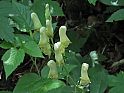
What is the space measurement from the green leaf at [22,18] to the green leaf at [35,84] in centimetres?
27

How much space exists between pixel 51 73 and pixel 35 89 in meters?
0.12

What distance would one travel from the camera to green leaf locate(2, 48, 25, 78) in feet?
5.57

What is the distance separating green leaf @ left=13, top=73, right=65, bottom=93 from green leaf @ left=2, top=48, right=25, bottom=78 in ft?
0.49

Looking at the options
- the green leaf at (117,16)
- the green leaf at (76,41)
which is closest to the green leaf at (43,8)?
the green leaf at (117,16)

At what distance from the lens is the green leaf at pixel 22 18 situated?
1920 mm

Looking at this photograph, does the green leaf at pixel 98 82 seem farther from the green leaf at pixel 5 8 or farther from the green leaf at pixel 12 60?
the green leaf at pixel 5 8

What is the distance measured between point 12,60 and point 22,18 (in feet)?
1.07

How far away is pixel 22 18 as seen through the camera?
195cm

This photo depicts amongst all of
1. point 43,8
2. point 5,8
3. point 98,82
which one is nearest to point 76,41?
point 43,8

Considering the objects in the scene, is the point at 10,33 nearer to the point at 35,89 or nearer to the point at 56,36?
the point at 35,89

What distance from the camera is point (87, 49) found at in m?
3.04

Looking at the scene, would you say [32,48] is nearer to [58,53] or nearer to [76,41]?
[58,53]

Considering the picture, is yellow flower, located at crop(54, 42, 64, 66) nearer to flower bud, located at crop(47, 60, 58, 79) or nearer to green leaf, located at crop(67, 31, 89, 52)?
flower bud, located at crop(47, 60, 58, 79)

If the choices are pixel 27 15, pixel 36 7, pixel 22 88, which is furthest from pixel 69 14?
pixel 22 88
